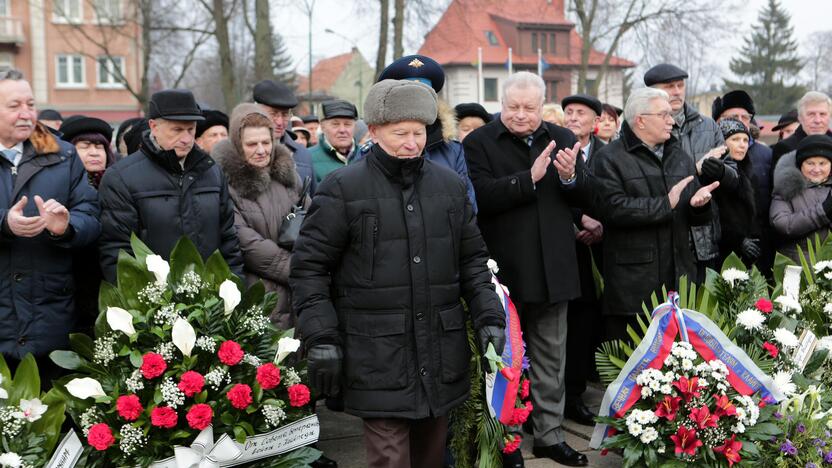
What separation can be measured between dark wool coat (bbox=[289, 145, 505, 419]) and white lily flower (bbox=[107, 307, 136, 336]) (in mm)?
790

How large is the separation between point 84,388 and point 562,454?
264 centimetres

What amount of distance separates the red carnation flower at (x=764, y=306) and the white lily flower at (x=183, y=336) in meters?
3.08

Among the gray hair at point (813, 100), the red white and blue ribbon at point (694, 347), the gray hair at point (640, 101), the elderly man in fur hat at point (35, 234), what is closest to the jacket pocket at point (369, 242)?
the elderly man in fur hat at point (35, 234)

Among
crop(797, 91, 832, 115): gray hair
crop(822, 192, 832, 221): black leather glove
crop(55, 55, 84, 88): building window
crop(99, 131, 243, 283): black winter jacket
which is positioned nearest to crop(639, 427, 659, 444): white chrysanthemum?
crop(99, 131, 243, 283): black winter jacket

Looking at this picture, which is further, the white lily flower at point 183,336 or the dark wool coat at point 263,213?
the dark wool coat at point 263,213

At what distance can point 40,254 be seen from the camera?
4172mm

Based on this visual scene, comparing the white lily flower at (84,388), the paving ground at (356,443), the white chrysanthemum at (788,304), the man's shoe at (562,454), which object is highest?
the white chrysanthemum at (788,304)

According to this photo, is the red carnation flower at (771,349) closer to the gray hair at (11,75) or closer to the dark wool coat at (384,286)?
the dark wool coat at (384,286)

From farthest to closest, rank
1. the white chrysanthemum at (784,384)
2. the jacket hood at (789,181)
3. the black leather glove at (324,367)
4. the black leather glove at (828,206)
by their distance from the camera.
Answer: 1. the jacket hood at (789,181)
2. the black leather glove at (828,206)
3. the white chrysanthemum at (784,384)
4. the black leather glove at (324,367)

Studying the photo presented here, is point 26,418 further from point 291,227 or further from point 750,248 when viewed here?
point 750,248

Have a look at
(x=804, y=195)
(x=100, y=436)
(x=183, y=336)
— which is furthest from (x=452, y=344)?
(x=804, y=195)

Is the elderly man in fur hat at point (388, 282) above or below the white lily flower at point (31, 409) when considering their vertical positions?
above

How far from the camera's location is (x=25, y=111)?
162 inches

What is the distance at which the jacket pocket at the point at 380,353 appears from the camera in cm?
353
